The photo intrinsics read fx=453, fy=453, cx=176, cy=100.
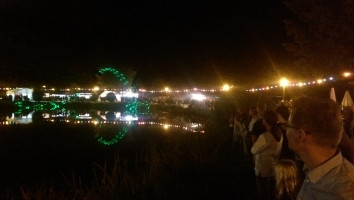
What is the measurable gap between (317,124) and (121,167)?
28.3ft

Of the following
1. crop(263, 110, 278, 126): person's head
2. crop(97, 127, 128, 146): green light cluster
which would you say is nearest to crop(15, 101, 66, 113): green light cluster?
crop(97, 127, 128, 146): green light cluster

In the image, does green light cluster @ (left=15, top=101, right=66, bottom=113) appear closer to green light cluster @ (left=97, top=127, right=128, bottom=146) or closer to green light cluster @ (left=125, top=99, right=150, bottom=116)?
green light cluster @ (left=125, top=99, right=150, bottom=116)

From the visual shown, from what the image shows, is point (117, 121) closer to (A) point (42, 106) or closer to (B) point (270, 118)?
(A) point (42, 106)

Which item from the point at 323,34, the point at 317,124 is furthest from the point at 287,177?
the point at 323,34

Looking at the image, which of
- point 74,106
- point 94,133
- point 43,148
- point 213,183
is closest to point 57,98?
point 74,106

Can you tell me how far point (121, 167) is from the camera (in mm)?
10852

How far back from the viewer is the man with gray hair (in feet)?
8.32

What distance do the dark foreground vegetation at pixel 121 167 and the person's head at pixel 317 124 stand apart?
4740 mm

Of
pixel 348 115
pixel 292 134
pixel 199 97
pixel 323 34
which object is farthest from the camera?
→ pixel 199 97

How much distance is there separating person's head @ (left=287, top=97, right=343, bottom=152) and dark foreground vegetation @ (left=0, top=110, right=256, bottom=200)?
4740 millimetres

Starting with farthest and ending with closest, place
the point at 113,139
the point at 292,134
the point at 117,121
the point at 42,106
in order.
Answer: the point at 42,106 < the point at 117,121 < the point at 113,139 < the point at 292,134

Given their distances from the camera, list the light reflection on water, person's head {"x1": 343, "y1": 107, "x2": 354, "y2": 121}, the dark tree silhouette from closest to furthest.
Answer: person's head {"x1": 343, "y1": 107, "x2": 354, "y2": 121}, the dark tree silhouette, the light reflection on water

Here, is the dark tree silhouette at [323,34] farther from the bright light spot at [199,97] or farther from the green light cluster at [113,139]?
the bright light spot at [199,97]

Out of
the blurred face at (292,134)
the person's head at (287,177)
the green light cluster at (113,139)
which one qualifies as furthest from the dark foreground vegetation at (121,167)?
the blurred face at (292,134)
